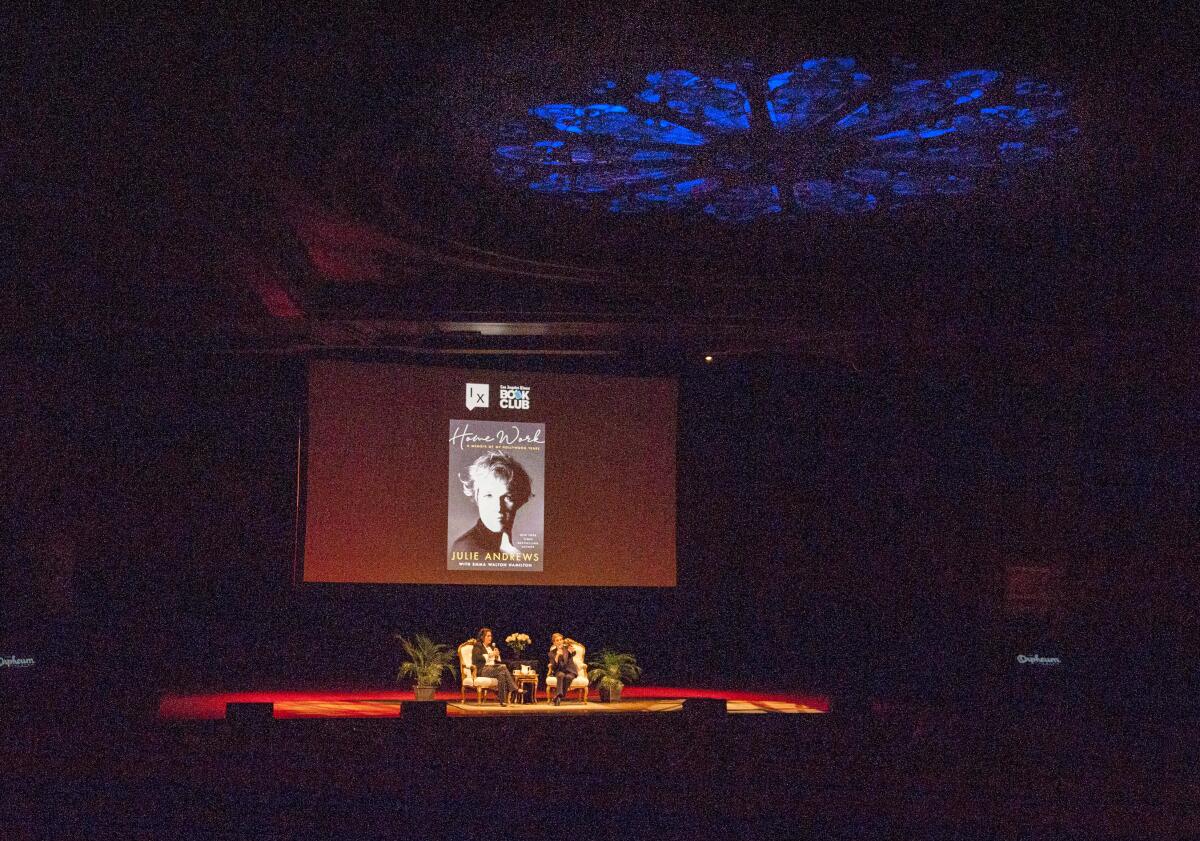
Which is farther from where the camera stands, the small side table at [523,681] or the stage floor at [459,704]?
the small side table at [523,681]

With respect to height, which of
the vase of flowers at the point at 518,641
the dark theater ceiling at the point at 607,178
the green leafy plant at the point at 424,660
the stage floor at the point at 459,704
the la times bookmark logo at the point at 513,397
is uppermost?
the dark theater ceiling at the point at 607,178

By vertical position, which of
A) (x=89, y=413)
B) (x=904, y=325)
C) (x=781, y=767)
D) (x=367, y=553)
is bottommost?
(x=781, y=767)

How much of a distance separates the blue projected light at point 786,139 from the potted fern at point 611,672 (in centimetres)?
452

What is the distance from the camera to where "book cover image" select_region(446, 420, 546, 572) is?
1109 centimetres

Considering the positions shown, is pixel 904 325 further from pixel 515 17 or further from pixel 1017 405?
pixel 515 17

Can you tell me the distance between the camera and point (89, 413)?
34.5 feet

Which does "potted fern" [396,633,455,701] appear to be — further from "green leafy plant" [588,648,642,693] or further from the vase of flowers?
"green leafy plant" [588,648,642,693]

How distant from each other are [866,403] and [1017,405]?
1443 millimetres

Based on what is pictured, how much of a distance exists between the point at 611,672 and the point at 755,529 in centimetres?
231

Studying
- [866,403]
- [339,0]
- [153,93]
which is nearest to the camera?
[339,0]

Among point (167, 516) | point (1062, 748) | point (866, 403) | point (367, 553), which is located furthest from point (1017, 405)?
point (167, 516)

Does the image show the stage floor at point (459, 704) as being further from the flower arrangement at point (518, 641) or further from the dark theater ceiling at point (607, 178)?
the dark theater ceiling at point (607, 178)

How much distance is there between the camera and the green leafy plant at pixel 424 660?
1019cm

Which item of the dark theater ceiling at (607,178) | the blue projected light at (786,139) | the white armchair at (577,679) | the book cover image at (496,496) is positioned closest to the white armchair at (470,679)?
the white armchair at (577,679)
